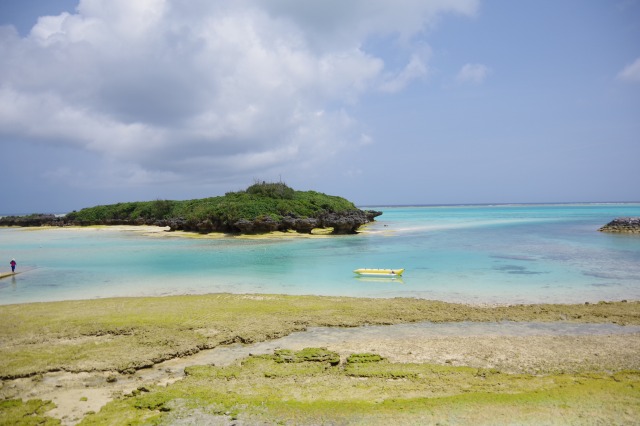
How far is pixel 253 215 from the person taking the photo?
51938 mm

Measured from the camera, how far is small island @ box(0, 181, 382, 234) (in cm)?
5028

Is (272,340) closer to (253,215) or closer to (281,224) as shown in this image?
(281,224)

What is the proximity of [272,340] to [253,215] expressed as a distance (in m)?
41.7

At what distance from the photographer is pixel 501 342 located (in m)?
10.4

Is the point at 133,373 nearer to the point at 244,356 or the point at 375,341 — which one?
the point at 244,356

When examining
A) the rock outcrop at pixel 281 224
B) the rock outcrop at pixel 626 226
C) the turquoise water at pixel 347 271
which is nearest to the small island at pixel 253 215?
the rock outcrop at pixel 281 224

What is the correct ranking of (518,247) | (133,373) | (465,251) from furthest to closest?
(518,247) < (465,251) < (133,373)

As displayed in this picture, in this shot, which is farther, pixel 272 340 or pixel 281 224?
pixel 281 224

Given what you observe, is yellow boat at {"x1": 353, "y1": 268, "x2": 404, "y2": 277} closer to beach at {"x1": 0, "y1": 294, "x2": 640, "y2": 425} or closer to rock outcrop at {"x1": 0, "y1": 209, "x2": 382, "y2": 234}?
beach at {"x1": 0, "y1": 294, "x2": 640, "y2": 425}

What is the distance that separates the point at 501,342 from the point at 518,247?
1009 inches

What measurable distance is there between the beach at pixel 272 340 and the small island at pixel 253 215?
34.7 m

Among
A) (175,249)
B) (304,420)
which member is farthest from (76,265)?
(304,420)

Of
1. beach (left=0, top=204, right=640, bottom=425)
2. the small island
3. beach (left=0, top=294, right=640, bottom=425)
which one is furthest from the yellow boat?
the small island

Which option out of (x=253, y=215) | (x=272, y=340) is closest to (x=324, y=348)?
(x=272, y=340)
